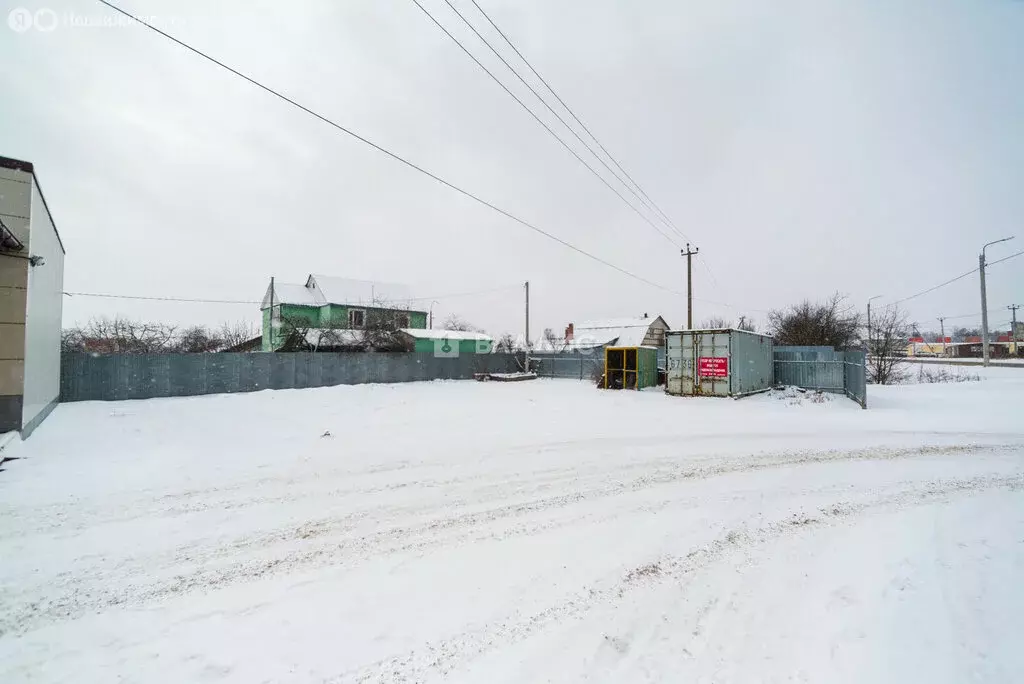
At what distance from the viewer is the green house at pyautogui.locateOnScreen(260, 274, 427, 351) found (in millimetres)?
35938

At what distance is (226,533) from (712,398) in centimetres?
1669

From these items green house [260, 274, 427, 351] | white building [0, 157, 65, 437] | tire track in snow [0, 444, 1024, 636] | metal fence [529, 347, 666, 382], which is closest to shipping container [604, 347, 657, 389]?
metal fence [529, 347, 666, 382]

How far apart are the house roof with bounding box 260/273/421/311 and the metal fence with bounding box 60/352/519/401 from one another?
17.0 metres

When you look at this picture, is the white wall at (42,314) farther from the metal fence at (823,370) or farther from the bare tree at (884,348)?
the bare tree at (884,348)

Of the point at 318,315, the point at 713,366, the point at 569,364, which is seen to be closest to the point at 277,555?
the point at 713,366

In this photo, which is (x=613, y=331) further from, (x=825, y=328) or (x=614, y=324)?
(x=825, y=328)

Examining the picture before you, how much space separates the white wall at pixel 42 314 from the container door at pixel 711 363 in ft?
65.9

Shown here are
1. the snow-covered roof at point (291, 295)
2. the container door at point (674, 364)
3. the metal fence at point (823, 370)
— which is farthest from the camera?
the snow-covered roof at point (291, 295)

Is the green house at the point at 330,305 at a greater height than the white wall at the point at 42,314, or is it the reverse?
the green house at the point at 330,305

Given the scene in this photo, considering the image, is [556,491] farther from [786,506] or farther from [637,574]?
[786,506]

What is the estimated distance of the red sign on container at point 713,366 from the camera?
17.3 metres

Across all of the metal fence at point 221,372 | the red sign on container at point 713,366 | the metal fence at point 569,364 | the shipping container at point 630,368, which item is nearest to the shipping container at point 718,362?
the red sign on container at point 713,366

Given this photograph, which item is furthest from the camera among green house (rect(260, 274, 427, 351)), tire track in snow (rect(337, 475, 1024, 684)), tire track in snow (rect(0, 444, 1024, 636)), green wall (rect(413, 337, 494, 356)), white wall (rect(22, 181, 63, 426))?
green house (rect(260, 274, 427, 351))

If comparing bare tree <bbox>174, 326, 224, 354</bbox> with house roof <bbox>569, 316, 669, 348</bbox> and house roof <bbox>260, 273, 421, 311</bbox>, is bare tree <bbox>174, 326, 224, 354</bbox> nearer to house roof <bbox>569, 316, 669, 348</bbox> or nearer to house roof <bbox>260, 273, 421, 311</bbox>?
house roof <bbox>260, 273, 421, 311</bbox>
